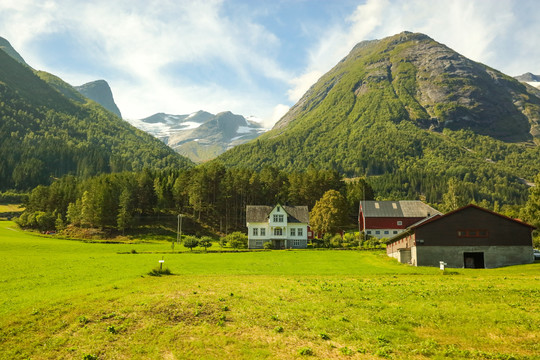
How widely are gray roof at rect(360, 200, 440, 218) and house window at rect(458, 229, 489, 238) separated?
50762mm

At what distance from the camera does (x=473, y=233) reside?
164 feet

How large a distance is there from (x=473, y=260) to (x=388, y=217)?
52357 millimetres

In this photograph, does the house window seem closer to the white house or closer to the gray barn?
the gray barn

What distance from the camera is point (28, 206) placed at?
114250 mm

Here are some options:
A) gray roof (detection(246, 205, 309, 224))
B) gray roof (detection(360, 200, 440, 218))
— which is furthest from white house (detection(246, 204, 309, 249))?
gray roof (detection(360, 200, 440, 218))

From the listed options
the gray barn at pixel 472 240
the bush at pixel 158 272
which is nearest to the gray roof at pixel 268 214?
the gray barn at pixel 472 240

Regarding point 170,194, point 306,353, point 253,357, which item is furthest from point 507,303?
point 170,194

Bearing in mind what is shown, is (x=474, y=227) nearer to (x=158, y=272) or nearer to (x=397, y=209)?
(x=158, y=272)

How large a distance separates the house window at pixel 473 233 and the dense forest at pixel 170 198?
5383cm

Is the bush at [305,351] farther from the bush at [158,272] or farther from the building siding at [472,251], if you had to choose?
the building siding at [472,251]

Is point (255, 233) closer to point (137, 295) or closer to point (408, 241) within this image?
point (408, 241)

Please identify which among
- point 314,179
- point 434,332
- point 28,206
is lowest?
point 434,332

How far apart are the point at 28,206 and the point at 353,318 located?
12763cm

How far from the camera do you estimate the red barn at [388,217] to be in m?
101
